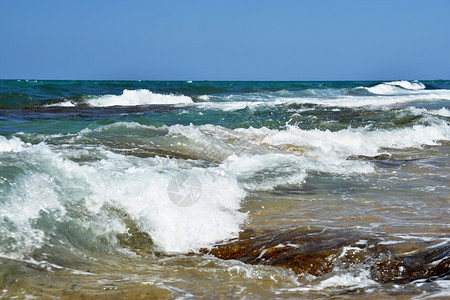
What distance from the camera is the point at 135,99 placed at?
81.3 ft

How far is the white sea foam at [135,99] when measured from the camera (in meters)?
23.0

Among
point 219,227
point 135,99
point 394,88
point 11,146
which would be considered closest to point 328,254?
point 219,227

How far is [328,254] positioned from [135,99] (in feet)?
72.0

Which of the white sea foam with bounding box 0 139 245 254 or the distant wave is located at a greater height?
the distant wave

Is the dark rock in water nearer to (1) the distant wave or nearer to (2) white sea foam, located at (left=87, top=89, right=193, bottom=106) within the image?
(2) white sea foam, located at (left=87, top=89, right=193, bottom=106)

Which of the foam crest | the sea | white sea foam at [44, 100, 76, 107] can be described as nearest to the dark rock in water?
the sea

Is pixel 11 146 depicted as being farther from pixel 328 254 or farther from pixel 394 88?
pixel 394 88

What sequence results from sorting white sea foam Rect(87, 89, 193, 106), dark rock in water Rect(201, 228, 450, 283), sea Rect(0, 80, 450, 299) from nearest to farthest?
sea Rect(0, 80, 450, 299) → dark rock in water Rect(201, 228, 450, 283) → white sea foam Rect(87, 89, 193, 106)

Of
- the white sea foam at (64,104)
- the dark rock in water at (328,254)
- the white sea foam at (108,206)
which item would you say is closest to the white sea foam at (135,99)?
the white sea foam at (64,104)

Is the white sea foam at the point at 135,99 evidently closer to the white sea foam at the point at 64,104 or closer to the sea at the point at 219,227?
the white sea foam at the point at 64,104

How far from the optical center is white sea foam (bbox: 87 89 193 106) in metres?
23.0

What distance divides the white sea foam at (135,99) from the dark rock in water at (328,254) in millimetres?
18910

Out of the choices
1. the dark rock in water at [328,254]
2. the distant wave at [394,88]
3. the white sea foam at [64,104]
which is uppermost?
the distant wave at [394,88]

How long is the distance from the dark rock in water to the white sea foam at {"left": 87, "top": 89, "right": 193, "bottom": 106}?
18.9 metres
